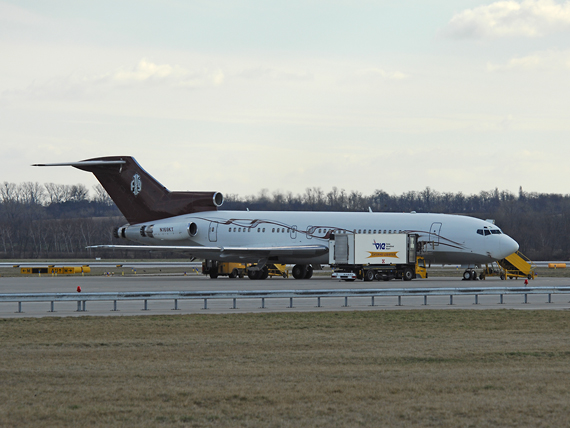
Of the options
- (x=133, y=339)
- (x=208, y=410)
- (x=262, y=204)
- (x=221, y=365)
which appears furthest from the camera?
(x=262, y=204)

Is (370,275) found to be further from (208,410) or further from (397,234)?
(208,410)

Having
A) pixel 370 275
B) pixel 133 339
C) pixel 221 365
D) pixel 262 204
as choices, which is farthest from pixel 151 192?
pixel 262 204

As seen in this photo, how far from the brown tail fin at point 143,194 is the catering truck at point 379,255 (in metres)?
11.3

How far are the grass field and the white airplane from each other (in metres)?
23.6

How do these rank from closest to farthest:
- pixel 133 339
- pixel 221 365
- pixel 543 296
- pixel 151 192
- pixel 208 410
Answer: pixel 208 410 → pixel 221 365 → pixel 133 339 → pixel 543 296 → pixel 151 192

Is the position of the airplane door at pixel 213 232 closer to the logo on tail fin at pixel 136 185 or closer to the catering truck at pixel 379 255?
the logo on tail fin at pixel 136 185

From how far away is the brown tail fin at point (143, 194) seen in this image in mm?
47312

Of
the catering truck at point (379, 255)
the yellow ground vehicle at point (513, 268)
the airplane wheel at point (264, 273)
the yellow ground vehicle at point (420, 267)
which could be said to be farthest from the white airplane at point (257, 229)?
the yellow ground vehicle at point (513, 268)

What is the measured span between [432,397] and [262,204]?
100085 millimetres

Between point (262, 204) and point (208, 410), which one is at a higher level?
point (262, 204)

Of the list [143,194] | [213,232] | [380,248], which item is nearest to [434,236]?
[380,248]

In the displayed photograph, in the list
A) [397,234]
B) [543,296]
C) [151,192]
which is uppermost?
[151,192]

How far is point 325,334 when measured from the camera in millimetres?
15555

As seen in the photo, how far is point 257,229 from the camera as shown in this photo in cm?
4506
